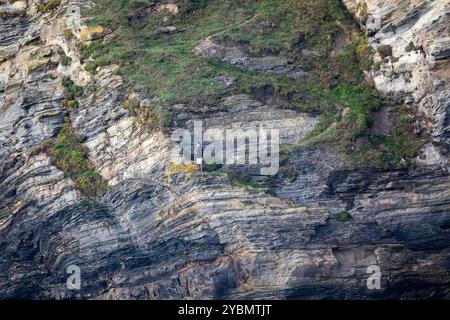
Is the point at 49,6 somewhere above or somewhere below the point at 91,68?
above

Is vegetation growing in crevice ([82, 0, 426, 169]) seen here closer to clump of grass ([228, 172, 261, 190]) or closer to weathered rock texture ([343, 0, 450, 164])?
weathered rock texture ([343, 0, 450, 164])

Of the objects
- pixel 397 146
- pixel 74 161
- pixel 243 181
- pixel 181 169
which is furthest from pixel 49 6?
pixel 397 146

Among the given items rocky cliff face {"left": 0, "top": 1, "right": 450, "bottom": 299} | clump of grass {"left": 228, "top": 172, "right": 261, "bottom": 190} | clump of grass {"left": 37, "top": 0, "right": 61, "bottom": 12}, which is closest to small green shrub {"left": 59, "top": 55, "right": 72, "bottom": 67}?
rocky cliff face {"left": 0, "top": 1, "right": 450, "bottom": 299}

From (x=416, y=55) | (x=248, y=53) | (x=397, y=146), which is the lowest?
(x=397, y=146)

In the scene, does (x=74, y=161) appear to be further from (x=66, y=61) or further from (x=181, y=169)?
(x=66, y=61)

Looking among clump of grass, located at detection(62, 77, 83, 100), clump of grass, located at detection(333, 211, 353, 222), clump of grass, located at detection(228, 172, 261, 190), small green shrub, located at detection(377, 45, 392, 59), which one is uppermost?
small green shrub, located at detection(377, 45, 392, 59)

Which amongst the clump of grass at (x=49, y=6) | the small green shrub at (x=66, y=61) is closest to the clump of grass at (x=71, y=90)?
the small green shrub at (x=66, y=61)

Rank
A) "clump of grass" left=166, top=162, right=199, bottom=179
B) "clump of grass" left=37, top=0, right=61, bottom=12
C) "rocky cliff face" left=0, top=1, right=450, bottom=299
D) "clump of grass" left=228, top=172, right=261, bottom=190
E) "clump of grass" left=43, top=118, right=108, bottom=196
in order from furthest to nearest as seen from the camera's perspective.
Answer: "clump of grass" left=37, top=0, right=61, bottom=12, "clump of grass" left=43, top=118, right=108, bottom=196, "clump of grass" left=166, top=162, right=199, bottom=179, "clump of grass" left=228, top=172, right=261, bottom=190, "rocky cliff face" left=0, top=1, right=450, bottom=299
